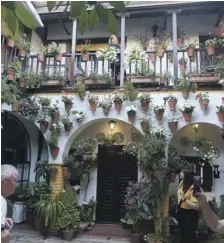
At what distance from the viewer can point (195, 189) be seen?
2.07 m

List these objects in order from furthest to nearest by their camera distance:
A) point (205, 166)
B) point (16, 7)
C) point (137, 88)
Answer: point (205, 166), point (137, 88), point (16, 7)

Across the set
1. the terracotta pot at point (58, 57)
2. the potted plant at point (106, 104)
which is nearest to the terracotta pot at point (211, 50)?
the potted plant at point (106, 104)

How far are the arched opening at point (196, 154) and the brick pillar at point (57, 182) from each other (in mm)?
3089

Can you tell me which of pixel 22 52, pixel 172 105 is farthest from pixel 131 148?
pixel 22 52

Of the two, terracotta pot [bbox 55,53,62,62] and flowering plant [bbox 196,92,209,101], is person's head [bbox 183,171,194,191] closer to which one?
flowering plant [bbox 196,92,209,101]

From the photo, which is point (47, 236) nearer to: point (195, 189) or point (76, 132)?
point (76, 132)

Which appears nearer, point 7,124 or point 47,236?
point 47,236

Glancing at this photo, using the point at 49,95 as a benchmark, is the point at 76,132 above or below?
below

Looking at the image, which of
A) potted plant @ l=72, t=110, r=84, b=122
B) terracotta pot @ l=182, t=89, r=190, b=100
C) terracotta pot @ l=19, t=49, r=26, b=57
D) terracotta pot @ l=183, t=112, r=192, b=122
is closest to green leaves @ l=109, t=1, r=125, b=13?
terracotta pot @ l=183, t=112, r=192, b=122

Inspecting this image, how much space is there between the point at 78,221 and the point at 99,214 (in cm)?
128

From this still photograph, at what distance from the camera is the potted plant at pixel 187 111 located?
6.77 meters

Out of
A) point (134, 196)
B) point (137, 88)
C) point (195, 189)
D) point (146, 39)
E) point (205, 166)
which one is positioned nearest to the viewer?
point (195, 189)

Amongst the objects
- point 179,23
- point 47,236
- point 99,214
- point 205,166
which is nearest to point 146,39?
point 179,23

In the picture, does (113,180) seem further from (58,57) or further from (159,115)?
(58,57)
